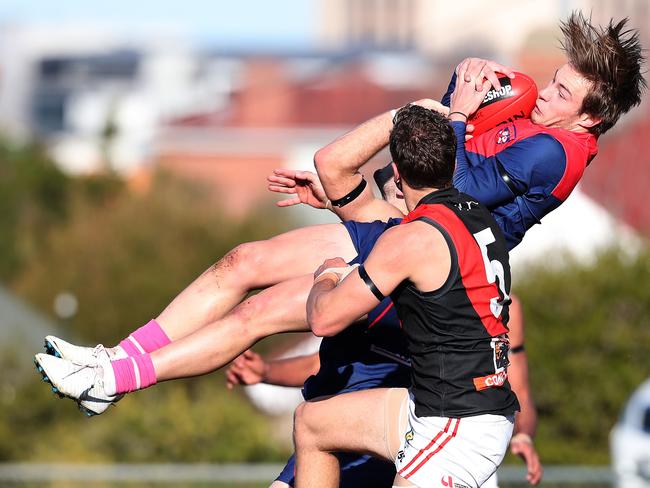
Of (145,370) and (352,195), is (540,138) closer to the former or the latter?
(352,195)

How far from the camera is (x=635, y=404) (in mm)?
16719

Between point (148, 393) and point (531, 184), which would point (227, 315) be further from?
point (148, 393)

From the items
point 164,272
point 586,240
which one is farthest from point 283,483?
point 164,272

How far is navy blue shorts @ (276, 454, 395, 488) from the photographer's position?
6.32 metres

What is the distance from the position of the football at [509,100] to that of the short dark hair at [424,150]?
0.70 metres

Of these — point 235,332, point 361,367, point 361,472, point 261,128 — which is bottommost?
point 261,128

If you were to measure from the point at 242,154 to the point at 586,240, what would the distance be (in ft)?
108

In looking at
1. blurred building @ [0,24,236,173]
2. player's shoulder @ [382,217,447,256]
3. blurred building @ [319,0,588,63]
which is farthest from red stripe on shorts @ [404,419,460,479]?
blurred building @ [0,24,236,173]

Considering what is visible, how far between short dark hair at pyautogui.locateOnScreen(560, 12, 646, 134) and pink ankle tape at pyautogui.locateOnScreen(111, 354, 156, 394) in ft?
7.41

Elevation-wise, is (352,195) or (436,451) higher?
(352,195)

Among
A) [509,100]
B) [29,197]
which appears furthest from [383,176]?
[29,197]

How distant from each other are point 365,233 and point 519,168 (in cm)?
83

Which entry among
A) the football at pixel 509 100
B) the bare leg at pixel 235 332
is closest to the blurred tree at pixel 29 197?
the bare leg at pixel 235 332

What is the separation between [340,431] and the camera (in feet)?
18.2
